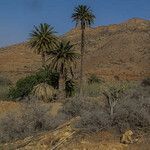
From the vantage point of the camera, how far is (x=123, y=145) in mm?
16344

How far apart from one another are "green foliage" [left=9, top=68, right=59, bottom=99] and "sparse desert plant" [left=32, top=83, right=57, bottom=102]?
3565 millimetres

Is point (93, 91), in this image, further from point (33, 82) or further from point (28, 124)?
point (28, 124)

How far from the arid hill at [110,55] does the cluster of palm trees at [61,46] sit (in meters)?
40.4

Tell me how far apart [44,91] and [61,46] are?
5.48 meters

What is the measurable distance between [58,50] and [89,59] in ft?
284

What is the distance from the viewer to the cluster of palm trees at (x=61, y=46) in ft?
192

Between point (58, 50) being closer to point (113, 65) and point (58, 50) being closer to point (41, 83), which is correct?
point (41, 83)

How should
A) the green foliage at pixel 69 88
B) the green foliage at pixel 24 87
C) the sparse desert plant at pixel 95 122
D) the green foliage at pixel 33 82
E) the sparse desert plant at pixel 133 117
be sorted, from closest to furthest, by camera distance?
the sparse desert plant at pixel 133 117
the sparse desert plant at pixel 95 122
the green foliage at pixel 69 88
the green foliage at pixel 33 82
the green foliage at pixel 24 87

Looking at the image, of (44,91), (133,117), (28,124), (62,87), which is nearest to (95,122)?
(133,117)

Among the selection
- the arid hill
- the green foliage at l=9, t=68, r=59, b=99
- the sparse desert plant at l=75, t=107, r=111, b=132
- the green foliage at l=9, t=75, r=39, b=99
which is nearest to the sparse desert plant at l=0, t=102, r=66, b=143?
the sparse desert plant at l=75, t=107, r=111, b=132

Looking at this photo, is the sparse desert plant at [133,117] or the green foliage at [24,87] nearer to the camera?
the sparse desert plant at [133,117]

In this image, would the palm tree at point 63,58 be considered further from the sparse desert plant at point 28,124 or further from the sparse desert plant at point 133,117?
the sparse desert plant at point 133,117

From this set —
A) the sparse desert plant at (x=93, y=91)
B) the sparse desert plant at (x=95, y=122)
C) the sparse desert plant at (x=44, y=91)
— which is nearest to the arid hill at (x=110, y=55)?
the sparse desert plant at (x=93, y=91)

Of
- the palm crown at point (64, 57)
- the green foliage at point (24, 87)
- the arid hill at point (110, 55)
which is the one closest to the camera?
the palm crown at point (64, 57)
